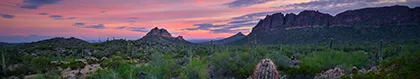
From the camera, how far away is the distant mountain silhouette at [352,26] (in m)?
58.6

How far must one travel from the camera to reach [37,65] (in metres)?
20.8

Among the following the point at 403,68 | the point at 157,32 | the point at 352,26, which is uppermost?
the point at 403,68

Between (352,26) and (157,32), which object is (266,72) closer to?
(352,26)

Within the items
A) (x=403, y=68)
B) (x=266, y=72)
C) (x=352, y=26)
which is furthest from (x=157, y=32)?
(x=403, y=68)

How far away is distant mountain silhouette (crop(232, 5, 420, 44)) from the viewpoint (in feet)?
192

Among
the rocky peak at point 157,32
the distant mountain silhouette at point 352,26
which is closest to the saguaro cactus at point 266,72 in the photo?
the distant mountain silhouette at point 352,26

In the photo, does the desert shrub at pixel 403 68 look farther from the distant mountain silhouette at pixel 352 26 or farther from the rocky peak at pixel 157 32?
the rocky peak at pixel 157 32

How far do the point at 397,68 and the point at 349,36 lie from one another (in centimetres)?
5944

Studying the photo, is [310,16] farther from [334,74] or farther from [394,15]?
[334,74]

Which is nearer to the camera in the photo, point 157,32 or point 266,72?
point 266,72

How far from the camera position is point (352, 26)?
70.1 m

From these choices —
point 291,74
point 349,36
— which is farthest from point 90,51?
point 349,36

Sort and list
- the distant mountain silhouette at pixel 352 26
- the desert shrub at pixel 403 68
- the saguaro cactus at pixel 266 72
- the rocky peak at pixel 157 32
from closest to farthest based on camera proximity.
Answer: the desert shrub at pixel 403 68 → the saguaro cactus at pixel 266 72 → the distant mountain silhouette at pixel 352 26 → the rocky peak at pixel 157 32

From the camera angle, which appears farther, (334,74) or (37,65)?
(37,65)
